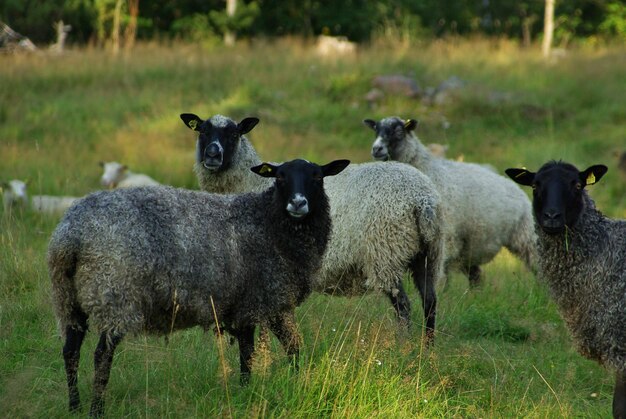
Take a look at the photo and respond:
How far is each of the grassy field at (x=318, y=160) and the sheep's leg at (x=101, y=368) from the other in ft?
0.53

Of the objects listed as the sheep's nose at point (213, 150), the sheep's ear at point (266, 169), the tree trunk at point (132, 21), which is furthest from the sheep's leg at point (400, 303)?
the tree trunk at point (132, 21)

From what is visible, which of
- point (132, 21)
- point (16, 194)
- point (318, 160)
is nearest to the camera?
point (16, 194)

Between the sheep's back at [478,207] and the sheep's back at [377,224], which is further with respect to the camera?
the sheep's back at [478,207]

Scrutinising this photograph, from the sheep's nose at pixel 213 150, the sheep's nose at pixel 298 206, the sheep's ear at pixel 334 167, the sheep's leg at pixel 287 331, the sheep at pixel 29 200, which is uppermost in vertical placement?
the sheep's ear at pixel 334 167

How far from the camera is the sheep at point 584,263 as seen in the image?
548 centimetres

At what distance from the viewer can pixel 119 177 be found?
13844 millimetres

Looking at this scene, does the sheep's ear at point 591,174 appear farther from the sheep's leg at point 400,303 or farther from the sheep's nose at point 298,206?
the sheep's leg at point 400,303

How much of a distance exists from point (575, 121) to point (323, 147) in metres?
5.66

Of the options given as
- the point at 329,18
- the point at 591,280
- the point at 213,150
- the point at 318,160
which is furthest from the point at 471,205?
the point at 329,18

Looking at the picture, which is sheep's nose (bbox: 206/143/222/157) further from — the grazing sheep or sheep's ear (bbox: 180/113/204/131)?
the grazing sheep

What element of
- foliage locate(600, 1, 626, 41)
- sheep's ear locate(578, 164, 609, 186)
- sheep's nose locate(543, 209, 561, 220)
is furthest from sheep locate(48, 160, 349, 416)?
foliage locate(600, 1, 626, 41)

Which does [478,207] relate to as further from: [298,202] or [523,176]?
[298,202]

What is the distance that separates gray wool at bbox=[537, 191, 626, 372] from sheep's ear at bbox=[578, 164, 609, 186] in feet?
0.38

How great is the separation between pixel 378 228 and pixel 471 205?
2570 millimetres
